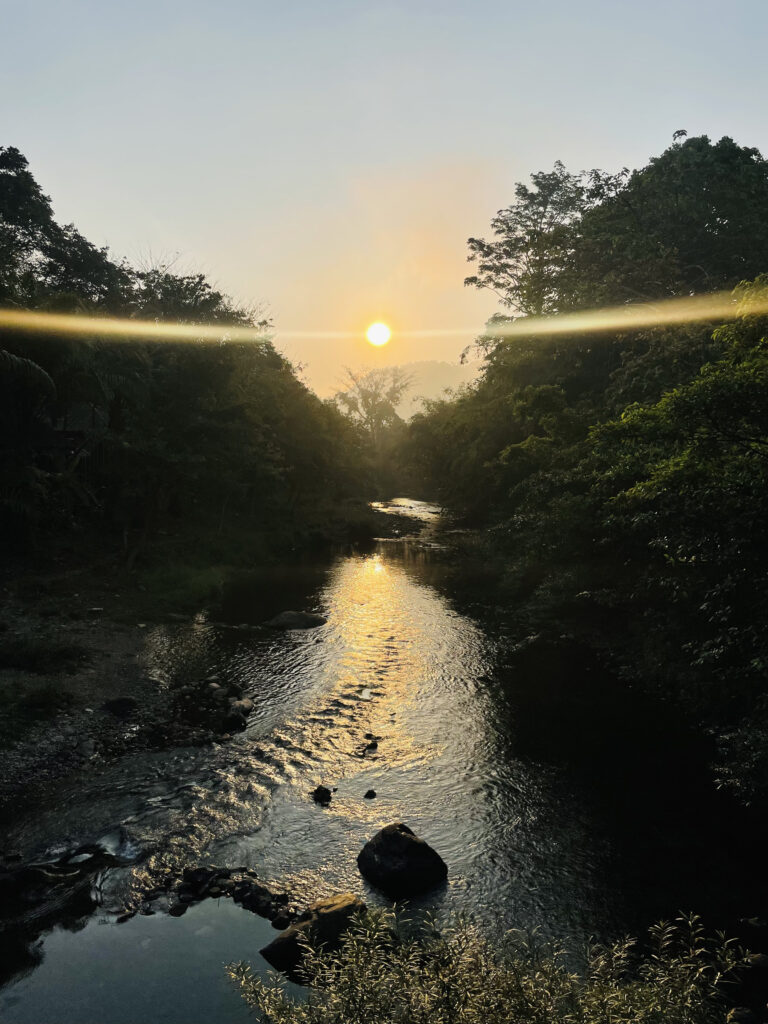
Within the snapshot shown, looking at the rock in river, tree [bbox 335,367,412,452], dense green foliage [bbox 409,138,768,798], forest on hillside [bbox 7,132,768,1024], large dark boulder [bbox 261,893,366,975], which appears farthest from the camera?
tree [bbox 335,367,412,452]

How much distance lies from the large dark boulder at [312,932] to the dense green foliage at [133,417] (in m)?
20.8

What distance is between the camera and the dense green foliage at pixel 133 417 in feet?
80.7

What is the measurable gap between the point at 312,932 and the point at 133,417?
27.8 meters

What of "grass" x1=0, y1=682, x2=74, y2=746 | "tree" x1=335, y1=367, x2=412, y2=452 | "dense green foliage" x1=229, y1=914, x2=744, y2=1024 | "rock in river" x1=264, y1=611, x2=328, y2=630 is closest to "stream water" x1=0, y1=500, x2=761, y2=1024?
"grass" x1=0, y1=682, x2=74, y2=746

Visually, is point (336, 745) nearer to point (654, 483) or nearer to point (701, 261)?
point (654, 483)

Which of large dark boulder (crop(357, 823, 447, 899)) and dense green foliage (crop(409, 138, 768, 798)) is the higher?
dense green foliage (crop(409, 138, 768, 798))

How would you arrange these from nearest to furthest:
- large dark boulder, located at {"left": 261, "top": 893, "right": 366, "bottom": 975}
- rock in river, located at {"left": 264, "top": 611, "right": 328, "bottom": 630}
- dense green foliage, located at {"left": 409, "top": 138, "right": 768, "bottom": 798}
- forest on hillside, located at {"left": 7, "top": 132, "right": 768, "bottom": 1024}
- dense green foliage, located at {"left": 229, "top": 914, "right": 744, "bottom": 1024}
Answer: dense green foliage, located at {"left": 229, "top": 914, "right": 744, "bottom": 1024}
large dark boulder, located at {"left": 261, "top": 893, "right": 366, "bottom": 975}
forest on hillside, located at {"left": 7, "top": 132, "right": 768, "bottom": 1024}
dense green foliage, located at {"left": 409, "top": 138, "right": 768, "bottom": 798}
rock in river, located at {"left": 264, "top": 611, "right": 328, "bottom": 630}

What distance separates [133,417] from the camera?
3114cm

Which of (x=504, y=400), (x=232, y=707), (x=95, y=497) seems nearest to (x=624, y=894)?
(x=232, y=707)

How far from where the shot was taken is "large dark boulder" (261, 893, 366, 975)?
825cm

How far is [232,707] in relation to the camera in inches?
648

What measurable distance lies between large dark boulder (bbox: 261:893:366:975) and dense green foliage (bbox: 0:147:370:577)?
20.8 metres

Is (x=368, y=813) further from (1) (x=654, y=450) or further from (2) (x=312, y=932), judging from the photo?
(1) (x=654, y=450)

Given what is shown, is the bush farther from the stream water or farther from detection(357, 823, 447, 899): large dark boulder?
detection(357, 823, 447, 899): large dark boulder
